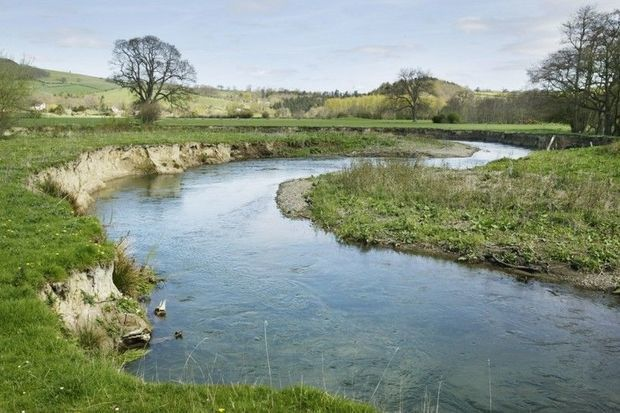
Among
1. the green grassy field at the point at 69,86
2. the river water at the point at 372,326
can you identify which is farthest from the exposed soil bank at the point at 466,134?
the green grassy field at the point at 69,86

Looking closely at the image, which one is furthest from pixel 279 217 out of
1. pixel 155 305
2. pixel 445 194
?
pixel 155 305

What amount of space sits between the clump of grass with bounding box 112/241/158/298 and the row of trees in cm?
5417

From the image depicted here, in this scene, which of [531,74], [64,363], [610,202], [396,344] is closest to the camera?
[64,363]

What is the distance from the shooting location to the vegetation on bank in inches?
632

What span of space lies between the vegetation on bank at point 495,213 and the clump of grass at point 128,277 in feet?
26.1

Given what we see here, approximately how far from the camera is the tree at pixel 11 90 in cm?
3737

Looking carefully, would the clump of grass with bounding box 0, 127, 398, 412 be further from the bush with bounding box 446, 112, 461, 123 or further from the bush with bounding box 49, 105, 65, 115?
the bush with bounding box 446, 112, 461, 123

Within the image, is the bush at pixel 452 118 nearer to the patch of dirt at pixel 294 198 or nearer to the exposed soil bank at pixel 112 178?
the exposed soil bank at pixel 112 178

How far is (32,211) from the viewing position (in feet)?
47.9

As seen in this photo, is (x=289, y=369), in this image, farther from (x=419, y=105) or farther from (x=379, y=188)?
(x=419, y=105)

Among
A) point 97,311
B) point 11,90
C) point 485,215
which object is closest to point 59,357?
point 97,311

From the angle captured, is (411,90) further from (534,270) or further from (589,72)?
(534,270)

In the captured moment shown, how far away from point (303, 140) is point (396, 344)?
46522 mm

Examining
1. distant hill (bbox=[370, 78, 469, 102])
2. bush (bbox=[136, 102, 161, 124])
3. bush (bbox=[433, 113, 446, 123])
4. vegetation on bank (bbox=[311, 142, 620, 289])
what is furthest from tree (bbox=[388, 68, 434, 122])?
vegetation on bank (bbox=[311, 142, 620, 289])
